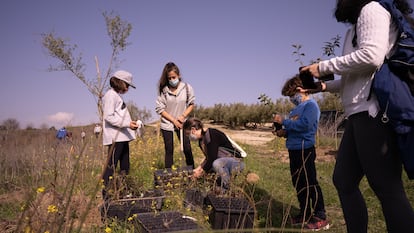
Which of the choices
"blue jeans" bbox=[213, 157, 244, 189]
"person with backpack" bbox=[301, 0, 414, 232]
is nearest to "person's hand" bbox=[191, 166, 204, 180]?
"blue jeans" bbox=[213, 157, 244, 189]

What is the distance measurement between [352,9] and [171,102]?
9.97 feet

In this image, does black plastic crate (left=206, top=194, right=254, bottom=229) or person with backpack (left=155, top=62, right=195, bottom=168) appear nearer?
black plastic crate (left=206, top=194, right=254, bottom=229)

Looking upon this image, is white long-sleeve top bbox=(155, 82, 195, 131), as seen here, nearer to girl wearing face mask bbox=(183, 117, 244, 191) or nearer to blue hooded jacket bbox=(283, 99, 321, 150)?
girl wearing face mask bbox=(183, 117, 244, 191)

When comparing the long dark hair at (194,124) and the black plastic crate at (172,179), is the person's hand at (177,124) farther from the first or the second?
the black plastic crate at (172,179)

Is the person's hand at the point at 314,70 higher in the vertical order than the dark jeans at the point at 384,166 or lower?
higher

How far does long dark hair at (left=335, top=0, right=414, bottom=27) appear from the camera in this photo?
158 centimetres

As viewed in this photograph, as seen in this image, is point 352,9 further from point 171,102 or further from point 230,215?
point 171,102

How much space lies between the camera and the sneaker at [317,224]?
261 centimetres

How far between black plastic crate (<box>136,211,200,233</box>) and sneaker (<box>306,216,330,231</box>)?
106 centimetres

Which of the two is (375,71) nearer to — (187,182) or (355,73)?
(355,73)

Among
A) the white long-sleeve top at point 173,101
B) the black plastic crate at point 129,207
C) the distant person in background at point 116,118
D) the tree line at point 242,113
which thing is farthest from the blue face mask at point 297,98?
the tree line at point 242,113

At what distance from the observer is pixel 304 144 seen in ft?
8.93

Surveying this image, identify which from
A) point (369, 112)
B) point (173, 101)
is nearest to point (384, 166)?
point (369, 112)

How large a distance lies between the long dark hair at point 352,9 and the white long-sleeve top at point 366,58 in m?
0.07
